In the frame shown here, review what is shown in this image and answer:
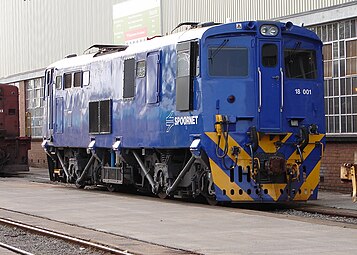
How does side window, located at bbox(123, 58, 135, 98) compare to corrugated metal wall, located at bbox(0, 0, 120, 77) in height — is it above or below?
below

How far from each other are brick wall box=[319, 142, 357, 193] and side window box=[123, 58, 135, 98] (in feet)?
18.2

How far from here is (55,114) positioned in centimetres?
2577

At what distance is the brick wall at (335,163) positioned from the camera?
2173 centimetres

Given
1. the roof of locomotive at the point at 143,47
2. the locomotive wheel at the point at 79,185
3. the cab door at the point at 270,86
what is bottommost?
the locomotive wheel at the point at 79,185

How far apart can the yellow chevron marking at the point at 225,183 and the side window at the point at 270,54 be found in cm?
238

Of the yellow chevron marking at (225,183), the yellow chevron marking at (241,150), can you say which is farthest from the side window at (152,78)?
the yellow chevron marking at (225,183)

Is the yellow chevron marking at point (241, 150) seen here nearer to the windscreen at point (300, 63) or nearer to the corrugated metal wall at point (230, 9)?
the windscreen at point (300, 63)

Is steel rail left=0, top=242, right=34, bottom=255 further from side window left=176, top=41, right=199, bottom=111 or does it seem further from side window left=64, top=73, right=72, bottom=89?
side window left=64, top=73, right=72, bottom=89

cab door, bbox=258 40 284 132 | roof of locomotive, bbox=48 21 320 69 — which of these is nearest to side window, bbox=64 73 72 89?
roof of locomotive, bbox=48 21 320 69

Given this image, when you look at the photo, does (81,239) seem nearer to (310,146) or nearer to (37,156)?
(310,146)

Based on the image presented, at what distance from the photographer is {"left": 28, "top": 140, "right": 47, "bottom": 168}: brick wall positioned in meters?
40.6

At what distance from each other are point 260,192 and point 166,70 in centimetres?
355

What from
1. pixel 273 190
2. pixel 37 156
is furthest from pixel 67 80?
pixel 37 156

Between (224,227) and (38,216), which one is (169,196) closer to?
(38,216)
